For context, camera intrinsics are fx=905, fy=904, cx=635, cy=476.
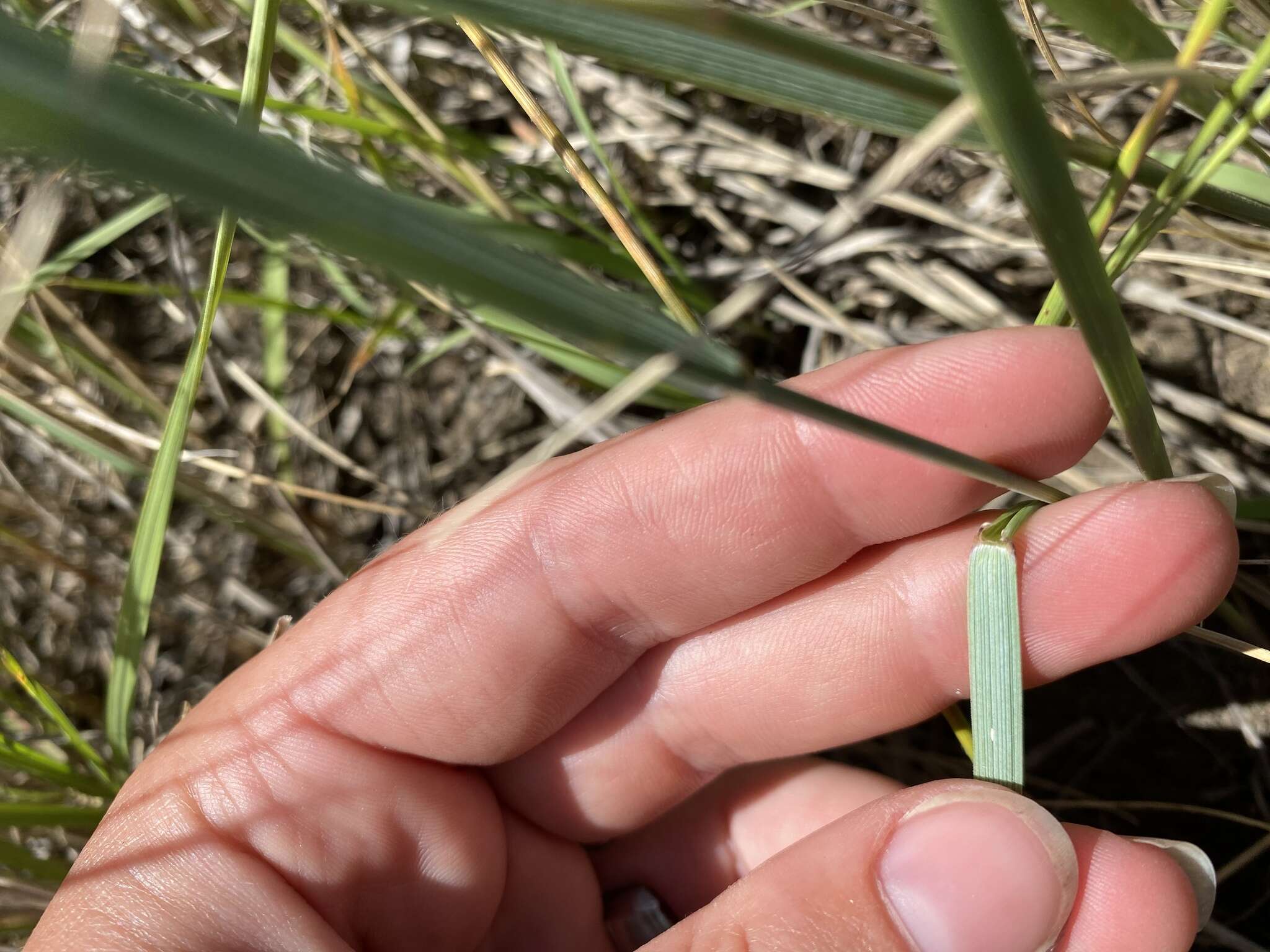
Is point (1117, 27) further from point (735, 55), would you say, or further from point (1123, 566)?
point (1123, 566)

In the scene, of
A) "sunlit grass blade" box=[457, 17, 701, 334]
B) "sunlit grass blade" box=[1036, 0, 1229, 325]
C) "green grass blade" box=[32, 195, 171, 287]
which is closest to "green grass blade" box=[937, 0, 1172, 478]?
"sunlit grass blade" box=[1036, 0, 1229, 325]

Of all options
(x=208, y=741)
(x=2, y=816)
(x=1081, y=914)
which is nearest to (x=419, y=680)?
(x=208, y=741)

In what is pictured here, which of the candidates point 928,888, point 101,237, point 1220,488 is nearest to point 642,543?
point 928,888

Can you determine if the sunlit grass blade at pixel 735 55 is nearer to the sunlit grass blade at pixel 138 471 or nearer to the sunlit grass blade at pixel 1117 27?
the sunlit grass blade at pixel 1117 27

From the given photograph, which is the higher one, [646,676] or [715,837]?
[646,676]

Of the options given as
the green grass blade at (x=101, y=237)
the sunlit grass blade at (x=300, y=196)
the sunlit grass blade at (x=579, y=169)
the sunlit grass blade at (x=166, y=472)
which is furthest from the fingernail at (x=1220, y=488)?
the green grass blade at (x=101, y=237)

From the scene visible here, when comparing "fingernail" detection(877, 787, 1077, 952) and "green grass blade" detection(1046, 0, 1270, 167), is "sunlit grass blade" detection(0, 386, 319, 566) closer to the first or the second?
"fingernail" detection(877, 787, 1077, 952)

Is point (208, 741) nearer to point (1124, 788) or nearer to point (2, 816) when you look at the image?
point (2, 816)
